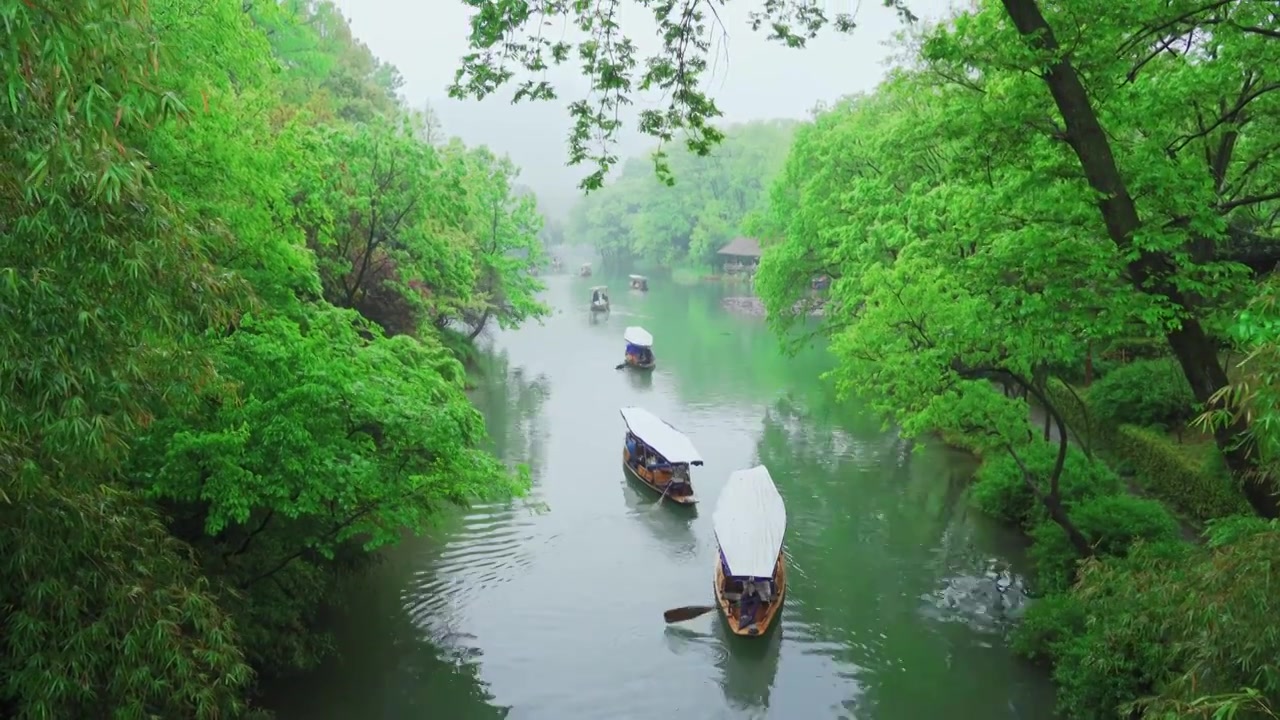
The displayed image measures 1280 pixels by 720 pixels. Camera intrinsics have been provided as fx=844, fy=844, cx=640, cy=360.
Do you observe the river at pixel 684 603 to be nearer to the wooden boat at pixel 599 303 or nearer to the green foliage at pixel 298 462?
the green foliage at pixel 298 462

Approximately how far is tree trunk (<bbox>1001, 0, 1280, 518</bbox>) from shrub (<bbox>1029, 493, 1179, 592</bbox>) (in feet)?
19.0

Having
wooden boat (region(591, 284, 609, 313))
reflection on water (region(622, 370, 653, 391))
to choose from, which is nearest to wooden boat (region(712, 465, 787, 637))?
reflection on water (region(622, 370, 653, 391))

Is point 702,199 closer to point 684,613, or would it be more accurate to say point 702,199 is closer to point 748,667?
point 684,613

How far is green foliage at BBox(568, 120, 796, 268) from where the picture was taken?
76125mm

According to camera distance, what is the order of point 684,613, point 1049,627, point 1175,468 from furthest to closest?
point 1175,468
point 684,613
point 1049,627

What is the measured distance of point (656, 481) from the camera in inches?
822

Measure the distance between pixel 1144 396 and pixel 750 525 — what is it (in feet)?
36.0

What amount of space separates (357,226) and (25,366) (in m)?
16.8

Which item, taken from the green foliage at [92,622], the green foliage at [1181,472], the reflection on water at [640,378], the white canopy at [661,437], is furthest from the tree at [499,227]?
the green foliage at [92,622]

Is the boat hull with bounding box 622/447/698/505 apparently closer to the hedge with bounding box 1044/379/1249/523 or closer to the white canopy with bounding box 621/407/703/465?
the white canopy with bounding box 621/407/703/465

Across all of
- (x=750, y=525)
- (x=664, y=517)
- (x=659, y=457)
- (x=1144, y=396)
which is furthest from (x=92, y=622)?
(x=1144, y=396)

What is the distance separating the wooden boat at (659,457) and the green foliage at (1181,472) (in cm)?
990

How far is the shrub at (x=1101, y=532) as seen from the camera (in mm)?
13672

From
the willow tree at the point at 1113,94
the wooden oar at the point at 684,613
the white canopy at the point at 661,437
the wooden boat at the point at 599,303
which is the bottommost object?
the wooden oar at the point at 684,613
